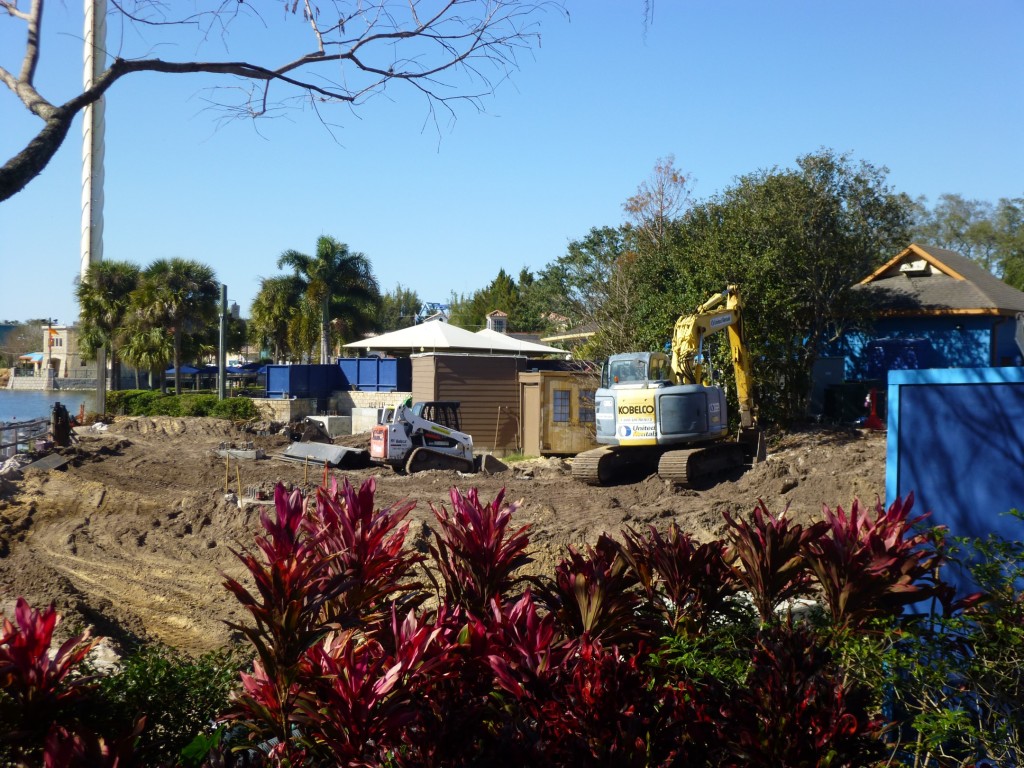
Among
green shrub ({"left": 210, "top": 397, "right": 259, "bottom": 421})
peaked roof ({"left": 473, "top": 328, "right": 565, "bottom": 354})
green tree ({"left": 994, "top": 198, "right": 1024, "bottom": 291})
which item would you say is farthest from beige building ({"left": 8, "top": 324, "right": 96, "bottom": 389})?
green tree ({"left": 994, "top": 198, "right": 1024, "bottom": 291})

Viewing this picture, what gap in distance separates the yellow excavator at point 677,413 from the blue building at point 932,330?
7.30m

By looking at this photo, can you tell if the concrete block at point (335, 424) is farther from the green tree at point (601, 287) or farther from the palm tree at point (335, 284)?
the palm tree at point (335, 284)

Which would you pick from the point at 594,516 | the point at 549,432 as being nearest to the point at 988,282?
the point at 549,432

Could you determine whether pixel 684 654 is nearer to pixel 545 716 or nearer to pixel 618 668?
pixel 618 668

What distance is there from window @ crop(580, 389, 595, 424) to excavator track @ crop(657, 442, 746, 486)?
583 cm

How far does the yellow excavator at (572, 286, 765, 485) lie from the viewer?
18.4 m

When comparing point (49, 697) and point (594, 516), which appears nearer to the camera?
point (49, 697)

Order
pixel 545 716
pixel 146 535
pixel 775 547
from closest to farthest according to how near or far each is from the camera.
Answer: pixel 545 716 < pixel 775 547 < pixel 146 535

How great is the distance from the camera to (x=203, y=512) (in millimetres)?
17250

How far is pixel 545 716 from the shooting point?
3332 mm

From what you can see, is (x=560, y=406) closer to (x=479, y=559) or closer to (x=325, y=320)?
(x=479, y=559)

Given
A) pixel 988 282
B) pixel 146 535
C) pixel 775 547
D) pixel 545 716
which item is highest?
pixel 988 282

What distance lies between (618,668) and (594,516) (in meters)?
12.1

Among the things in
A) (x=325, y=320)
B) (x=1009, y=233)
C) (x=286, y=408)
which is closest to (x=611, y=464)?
(x=286, y=408)
